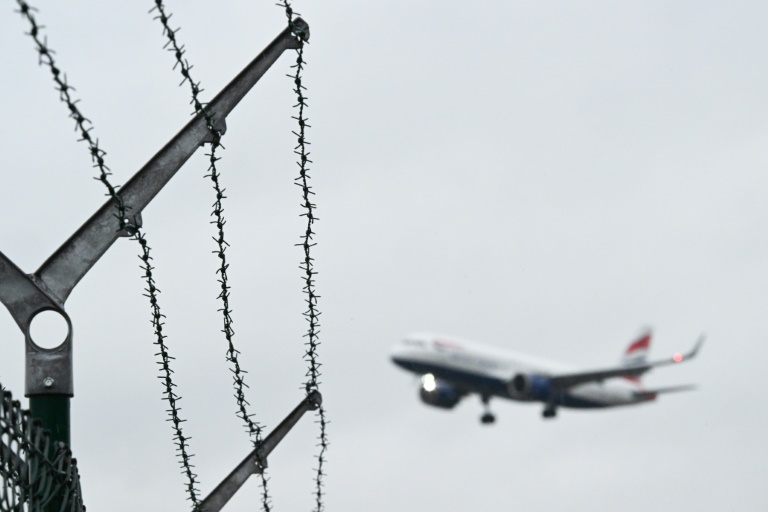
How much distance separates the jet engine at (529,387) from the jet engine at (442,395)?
15.1 feet

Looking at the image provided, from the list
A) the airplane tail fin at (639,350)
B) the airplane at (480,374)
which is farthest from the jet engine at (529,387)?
the airplane tail fin at (639,350)

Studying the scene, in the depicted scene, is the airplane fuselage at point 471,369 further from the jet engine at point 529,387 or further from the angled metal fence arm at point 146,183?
the angled metal fence arm at point 146,183

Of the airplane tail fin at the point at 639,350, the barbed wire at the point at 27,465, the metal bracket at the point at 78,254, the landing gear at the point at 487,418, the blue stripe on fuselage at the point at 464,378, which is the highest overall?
the airplane tail fin at the point at 639,350

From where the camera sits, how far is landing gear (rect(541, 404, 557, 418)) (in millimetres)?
116000

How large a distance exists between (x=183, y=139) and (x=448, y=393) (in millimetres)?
104733

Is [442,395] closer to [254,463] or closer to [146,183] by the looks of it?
[254,463]

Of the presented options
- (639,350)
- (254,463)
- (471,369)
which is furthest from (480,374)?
(254,463)

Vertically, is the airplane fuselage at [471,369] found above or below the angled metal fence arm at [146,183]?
above

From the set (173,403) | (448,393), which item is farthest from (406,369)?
(173,403)

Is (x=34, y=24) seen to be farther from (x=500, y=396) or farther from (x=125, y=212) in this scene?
(x=500, y=396)

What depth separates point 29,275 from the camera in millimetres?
5789

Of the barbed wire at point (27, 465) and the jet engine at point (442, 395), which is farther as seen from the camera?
the jet engine at point (442, 395)

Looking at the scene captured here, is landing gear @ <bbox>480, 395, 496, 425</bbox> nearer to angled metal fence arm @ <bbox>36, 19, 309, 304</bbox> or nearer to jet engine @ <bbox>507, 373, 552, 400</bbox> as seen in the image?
jet engine @ <bbox>507, 373, 552, 400</bbox>

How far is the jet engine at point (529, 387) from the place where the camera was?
106 m
